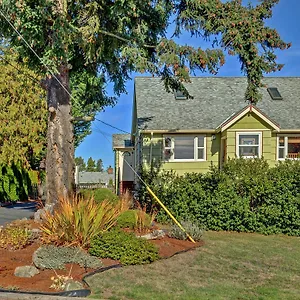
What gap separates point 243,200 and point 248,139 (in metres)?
6.78

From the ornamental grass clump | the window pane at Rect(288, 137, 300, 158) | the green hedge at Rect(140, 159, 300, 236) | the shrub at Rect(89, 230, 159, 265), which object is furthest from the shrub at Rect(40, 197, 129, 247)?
the window pane at Rect(288, 137, 300, 158)

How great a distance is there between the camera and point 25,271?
561cm

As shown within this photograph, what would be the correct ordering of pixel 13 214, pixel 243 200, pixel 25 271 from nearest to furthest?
pixel 25 271 < pixel 243 200 < pixel 13 214

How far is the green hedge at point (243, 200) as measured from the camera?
35.8 ft

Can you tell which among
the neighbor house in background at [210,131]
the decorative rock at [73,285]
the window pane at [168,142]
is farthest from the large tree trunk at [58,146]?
the window pane at [168,142]

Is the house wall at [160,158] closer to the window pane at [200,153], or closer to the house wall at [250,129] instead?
the window pane at [200,153]

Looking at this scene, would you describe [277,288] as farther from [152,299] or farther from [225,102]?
[225,102]

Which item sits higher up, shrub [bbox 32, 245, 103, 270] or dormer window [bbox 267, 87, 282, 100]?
dormer window [bbox 267, 87, 282, 100]

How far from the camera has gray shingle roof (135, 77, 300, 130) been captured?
57.3 feet

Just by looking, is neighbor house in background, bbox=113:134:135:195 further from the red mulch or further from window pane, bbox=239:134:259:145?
the red mulch

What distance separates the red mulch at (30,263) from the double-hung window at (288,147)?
1081 centimetres

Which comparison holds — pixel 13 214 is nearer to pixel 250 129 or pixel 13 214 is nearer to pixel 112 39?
pixel 112 39

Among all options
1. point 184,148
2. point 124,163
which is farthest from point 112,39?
point 124,163

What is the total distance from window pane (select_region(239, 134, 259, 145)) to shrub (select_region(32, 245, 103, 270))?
1210 centimetres
